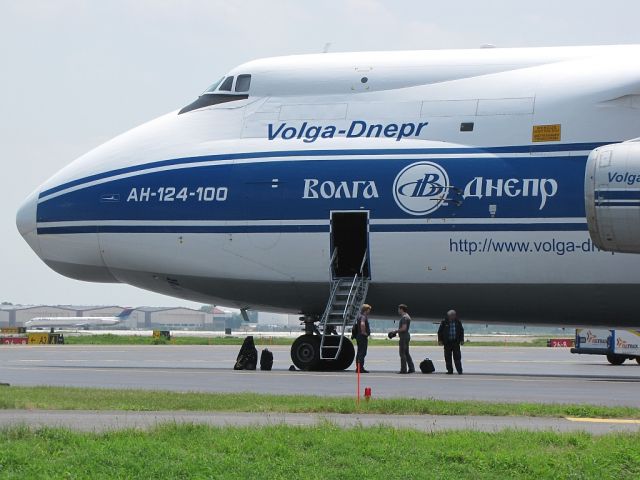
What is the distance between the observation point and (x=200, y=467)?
1141 centimetres

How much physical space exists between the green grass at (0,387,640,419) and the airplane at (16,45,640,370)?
9332mm

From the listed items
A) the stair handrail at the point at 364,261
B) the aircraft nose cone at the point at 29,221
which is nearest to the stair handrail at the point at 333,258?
the stair handrail at the point at 364,261

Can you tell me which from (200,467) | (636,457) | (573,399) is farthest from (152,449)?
(573,399)

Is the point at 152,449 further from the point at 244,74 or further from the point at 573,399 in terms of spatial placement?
the point at 244,74

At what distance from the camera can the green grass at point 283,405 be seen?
56.3 feet

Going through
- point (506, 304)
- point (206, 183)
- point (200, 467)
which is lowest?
point (200, 467)

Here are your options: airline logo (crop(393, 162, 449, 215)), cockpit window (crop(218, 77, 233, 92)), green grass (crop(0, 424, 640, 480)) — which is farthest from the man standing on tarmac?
green grass (crop(0, 424, 640, 480))

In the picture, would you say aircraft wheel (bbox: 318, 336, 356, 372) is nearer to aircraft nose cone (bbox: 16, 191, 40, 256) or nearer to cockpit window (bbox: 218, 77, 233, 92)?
cockpit window (bbox: 218, 77, 233, 92)

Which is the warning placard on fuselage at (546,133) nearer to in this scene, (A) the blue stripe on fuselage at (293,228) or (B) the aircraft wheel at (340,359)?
(A) the blue stripe on fuselage at (293,228)

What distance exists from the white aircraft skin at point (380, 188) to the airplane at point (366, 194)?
4 cm

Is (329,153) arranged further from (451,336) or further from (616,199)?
(616,199)

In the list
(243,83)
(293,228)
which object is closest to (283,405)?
(293,228)

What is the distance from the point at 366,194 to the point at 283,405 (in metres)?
11.2

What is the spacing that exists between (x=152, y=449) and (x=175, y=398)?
278 inches
